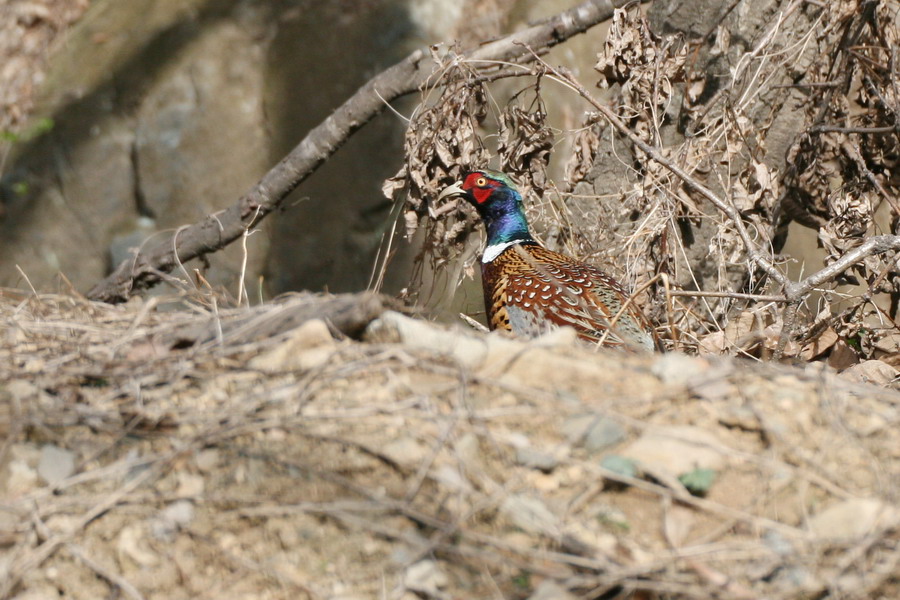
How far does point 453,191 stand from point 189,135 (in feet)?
13.2

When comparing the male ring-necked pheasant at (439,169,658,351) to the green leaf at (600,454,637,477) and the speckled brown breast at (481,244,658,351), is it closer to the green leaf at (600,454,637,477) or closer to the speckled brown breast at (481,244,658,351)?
the speckled brown breast at (481,244,658,351)

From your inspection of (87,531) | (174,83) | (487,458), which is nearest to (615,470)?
(487,458)

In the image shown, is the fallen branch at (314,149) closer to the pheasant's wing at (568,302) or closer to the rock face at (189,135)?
the pheasant's wing at (568,302)

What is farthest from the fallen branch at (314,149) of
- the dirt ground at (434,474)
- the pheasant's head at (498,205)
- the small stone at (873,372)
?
the dirt ground at (434,474)

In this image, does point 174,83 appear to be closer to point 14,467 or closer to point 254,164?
point 254,164

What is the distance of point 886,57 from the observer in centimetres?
386

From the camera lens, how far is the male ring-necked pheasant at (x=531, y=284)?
3594 mm

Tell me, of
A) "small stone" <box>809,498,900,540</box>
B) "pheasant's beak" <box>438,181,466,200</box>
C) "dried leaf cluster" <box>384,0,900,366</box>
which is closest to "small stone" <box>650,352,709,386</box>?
"small stone" <box>809,498,900,540</box>

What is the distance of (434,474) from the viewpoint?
1.72 metres

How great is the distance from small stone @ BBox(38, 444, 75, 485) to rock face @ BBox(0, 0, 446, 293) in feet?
17.0

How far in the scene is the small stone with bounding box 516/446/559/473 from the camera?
177 cm

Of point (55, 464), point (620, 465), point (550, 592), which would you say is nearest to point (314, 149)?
point (55, 464)

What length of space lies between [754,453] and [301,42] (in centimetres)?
613

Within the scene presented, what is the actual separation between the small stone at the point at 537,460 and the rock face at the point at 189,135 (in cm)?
536
